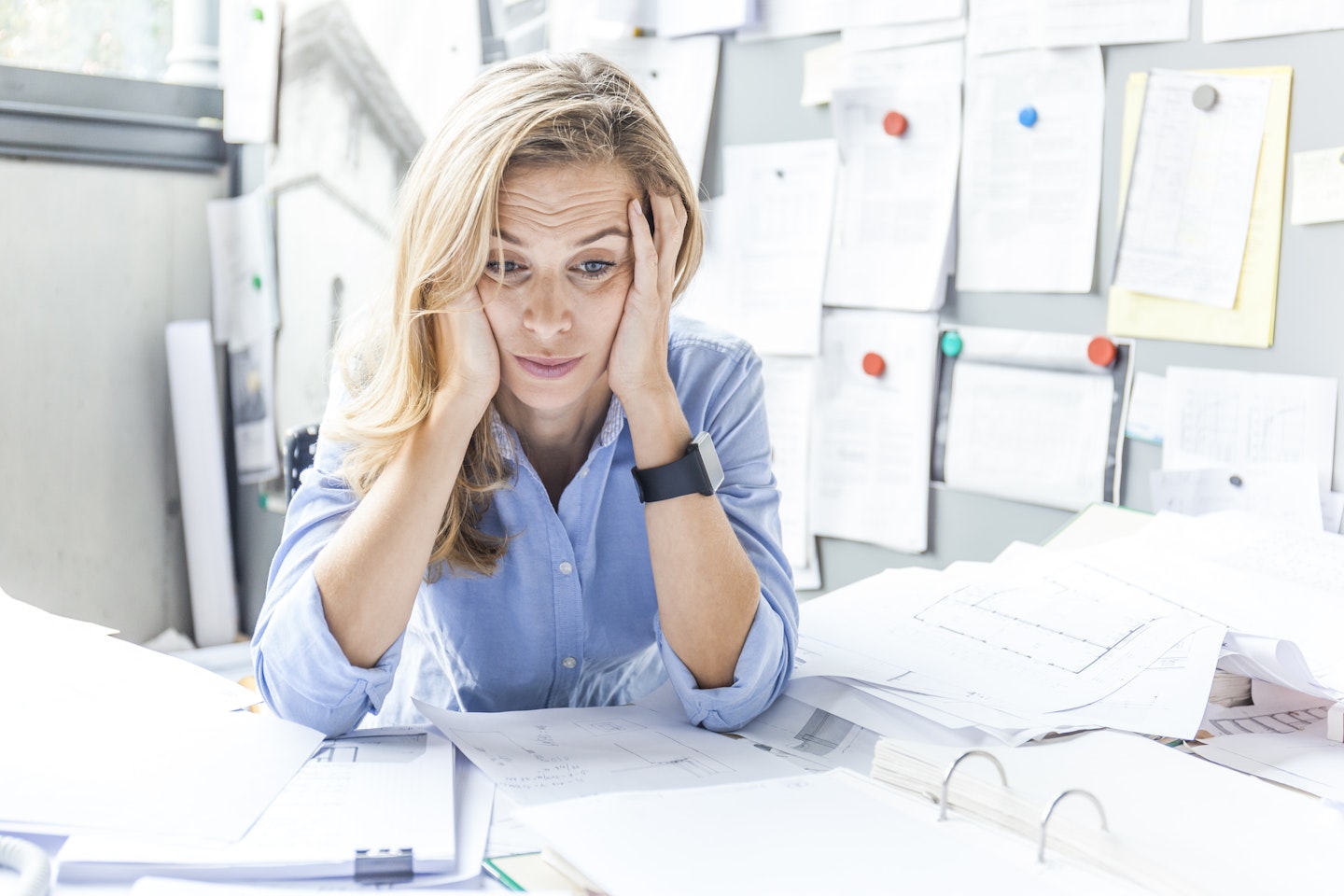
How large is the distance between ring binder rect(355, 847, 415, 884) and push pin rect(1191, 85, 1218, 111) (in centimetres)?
107

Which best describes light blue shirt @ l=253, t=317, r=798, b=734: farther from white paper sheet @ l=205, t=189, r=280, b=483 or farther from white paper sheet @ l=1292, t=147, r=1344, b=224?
white paper sheet @ l=205, t=189, r=280, b=483

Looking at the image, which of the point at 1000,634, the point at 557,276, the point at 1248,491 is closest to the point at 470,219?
the point at 557,276

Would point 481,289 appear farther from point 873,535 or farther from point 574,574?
point 873,535

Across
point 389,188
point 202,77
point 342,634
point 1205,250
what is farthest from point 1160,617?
point 202,77

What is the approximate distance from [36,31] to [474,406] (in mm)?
1679

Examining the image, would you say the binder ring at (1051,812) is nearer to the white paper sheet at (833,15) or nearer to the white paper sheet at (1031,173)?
the white paper sheet at (1031,173)

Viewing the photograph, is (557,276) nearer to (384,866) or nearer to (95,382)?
(384,866)

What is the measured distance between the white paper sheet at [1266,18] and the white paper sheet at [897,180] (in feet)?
0.98

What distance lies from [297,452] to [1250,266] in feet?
3.40

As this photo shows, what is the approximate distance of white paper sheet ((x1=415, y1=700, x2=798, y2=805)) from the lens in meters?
0.78

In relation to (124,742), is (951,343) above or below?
above

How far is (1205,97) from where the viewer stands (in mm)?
1217

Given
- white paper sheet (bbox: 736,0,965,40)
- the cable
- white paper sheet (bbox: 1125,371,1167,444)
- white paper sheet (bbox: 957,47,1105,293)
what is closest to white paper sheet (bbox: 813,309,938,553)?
white paper sheet (bbox: 957,47,1105,293)

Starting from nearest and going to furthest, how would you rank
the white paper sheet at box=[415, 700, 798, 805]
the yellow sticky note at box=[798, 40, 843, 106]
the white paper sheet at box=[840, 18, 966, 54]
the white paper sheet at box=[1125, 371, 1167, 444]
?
the white paper sheet at box=[415, 700, 798, 805], the white paper sheet at box=[1125, 371, 1167, 444], the white paper sheet at box=[840, 18, 966, 54], the yellow sticky note at box=[798, 40, 843, 106]
